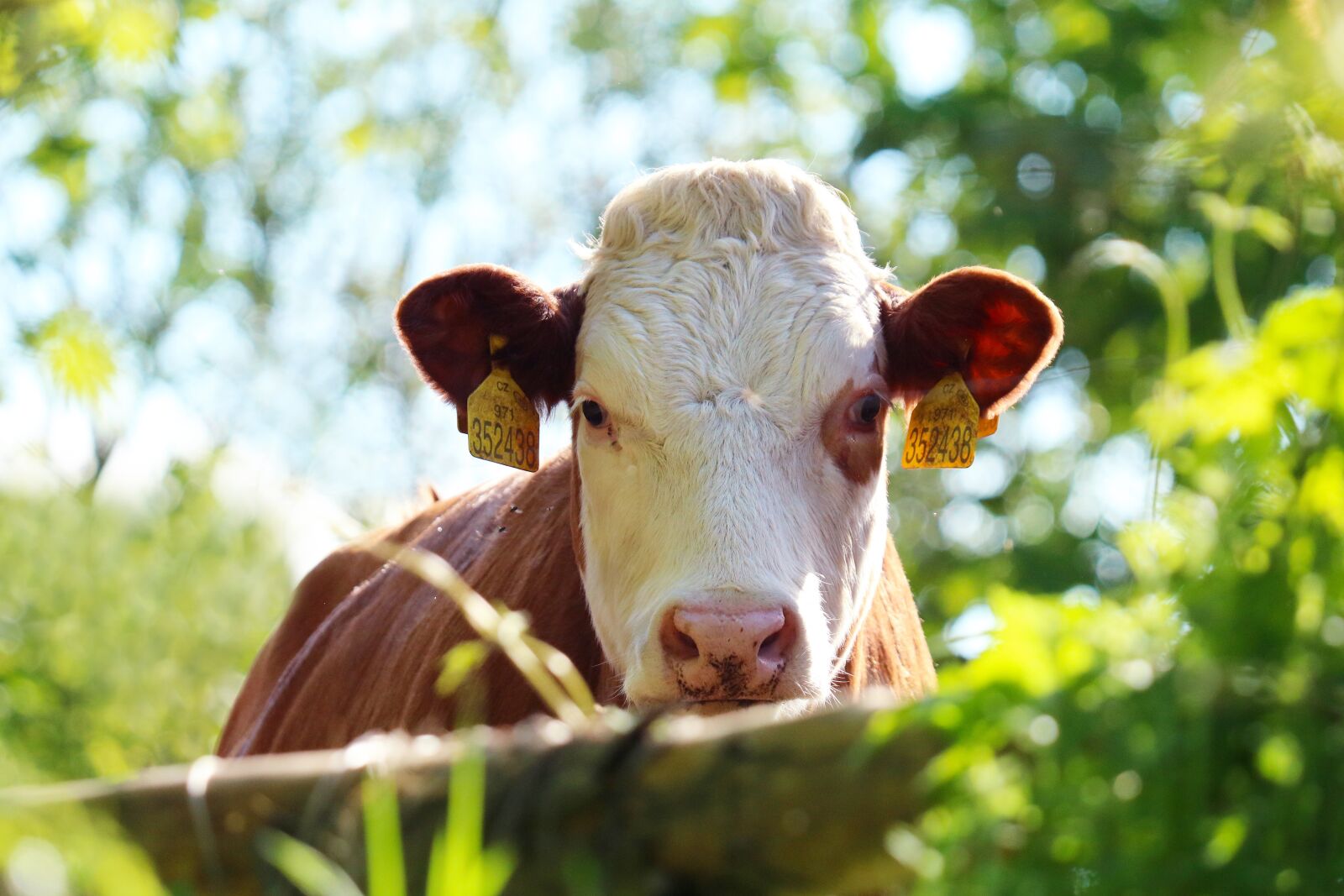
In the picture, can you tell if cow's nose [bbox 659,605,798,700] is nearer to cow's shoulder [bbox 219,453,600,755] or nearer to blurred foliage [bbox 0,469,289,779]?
cow's shoulder [bbox 219,453,600,755]

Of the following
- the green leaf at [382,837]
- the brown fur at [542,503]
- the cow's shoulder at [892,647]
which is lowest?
the cow's shoulder at [892,647]

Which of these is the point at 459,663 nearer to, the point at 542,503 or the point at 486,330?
the point at 486,330

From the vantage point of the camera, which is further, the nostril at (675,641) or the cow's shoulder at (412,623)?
the cow's shoulder at (412,623)

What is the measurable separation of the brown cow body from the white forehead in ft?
1.46

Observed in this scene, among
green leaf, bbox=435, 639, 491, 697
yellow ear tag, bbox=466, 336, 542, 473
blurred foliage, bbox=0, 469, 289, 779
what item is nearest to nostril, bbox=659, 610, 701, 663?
green leaf, bbox=435, 639, 491, 697

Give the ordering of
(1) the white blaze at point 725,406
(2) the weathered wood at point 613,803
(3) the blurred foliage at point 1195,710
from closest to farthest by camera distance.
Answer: (3) the blurred foliage at point 1195,710 < (2) the weathered wood at point 613,803 < (1) the white blaze at point 725,406

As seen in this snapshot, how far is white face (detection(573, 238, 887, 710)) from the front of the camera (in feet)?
9.86

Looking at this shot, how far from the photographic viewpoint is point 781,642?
9.52 feet

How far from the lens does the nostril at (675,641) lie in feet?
9.41

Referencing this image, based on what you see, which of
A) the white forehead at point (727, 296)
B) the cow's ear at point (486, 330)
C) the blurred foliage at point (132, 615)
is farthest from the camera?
the blurred foliage at point (132, 615)

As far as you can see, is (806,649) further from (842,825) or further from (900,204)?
(900,204)

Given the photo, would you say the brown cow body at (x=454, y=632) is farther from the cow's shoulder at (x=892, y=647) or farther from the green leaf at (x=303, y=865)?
the green leaf at (x=303, y=865)

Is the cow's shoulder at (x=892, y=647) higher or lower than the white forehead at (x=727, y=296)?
lower

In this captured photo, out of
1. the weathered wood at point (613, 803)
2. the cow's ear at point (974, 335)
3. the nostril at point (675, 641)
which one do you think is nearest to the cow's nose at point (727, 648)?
the nostril at point (675, 641)
